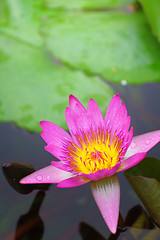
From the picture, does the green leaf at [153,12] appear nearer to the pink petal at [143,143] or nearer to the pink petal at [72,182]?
A: the pink petal at [143,143]

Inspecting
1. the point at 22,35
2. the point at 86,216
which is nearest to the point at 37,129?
the point at 86,216

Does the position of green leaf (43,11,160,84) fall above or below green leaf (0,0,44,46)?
below

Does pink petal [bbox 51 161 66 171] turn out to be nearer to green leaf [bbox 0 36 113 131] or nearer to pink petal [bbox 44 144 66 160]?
pink petal [bbox 44 144 66 160]

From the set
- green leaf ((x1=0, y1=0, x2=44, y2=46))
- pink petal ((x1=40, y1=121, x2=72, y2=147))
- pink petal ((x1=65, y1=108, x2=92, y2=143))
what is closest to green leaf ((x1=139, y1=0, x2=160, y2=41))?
green leaf ((x1=0, y1=0, x2=44, y2=46))

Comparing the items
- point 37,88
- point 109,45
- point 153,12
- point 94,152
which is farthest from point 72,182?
point 153,12

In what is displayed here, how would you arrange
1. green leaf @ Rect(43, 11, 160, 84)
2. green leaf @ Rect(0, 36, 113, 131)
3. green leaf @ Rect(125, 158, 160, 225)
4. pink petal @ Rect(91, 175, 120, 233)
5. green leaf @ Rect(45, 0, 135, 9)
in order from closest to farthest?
1. pink petal @ Rect(91, 175, 120, 233)
2. green leaf @ Rect(125, 158, 160, 225)
3. green leaf @ Rect(0, 36, 113, 131)
4. green leaf @ Rect(43, 11, 160, 84)
5. green leaf @ Rect(45, 0, 135, 9)

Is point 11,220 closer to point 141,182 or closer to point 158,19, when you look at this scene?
point 141,182
